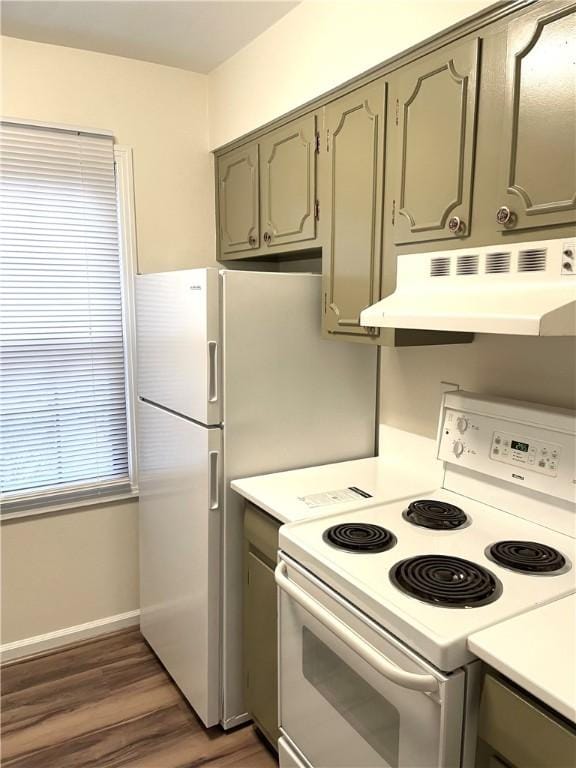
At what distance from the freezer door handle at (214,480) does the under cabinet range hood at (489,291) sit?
0.72m

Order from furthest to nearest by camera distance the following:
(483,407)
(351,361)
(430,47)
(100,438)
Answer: (100,438), (351,361), (483,407), (430,47)

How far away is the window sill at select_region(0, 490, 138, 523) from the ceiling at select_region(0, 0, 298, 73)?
1974 millimetres

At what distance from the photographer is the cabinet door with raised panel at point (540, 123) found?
1.26 metres

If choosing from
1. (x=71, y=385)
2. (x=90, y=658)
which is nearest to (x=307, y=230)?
(x=71, y=385)

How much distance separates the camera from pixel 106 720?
2.21 meters

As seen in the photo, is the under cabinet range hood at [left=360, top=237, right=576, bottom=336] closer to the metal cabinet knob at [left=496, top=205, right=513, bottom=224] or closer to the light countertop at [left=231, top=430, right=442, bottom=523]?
the metal cabinet knob at [left=496, top=205, right=513, bottom=224]

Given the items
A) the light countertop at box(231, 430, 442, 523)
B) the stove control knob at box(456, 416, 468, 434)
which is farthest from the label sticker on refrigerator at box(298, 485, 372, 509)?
the stove control knob at box(456, 416, 468, 434)

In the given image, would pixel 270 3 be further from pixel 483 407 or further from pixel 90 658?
pixel 90 658

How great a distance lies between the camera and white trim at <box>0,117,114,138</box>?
2.36m

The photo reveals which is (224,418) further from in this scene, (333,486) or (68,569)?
(68,569)

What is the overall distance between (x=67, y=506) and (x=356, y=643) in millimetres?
1768

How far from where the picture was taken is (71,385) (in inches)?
103

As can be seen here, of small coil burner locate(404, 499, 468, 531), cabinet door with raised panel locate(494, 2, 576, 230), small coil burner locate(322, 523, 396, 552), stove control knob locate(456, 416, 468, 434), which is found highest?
cabinet door with raised panel locate(494, 2, 576, 230)

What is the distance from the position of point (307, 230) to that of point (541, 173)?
0.99 metres
